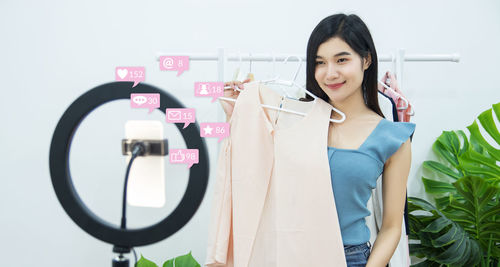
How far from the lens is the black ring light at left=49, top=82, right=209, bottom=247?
468 mm

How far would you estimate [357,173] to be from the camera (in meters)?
0.90

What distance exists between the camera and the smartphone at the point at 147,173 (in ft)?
1.61

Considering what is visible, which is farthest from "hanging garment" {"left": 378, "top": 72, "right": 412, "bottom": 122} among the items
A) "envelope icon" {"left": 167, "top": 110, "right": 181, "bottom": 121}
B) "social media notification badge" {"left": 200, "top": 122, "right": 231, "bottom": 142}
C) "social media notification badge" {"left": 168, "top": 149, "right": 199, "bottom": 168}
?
"envelope icon" {"left": 167, "top": 110, "right": 181, "bottom": 121}

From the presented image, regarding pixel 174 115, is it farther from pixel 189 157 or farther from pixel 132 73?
pixel 132 73

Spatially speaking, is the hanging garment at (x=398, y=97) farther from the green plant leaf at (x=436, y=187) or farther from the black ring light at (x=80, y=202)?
the black ring light at (x=80, y=202)

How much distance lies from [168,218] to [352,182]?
55 cm

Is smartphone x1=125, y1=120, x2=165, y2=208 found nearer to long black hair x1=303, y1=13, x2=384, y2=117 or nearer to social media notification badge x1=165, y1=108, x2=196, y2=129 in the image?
social media notification badge x1=165, y1=108, x2=196, y2=129

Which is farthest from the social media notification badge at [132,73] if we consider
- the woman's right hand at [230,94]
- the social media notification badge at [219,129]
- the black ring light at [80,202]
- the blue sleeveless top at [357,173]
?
the blue sleeveless top at [357,173]

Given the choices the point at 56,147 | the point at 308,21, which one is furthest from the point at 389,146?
the point at 308,21

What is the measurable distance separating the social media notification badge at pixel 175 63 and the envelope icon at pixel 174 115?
0.56 metres

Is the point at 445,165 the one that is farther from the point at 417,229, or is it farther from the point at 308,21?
the point at 308,21

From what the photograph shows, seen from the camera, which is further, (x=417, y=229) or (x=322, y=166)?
(x=417, y=229)

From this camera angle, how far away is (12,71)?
5.70ft

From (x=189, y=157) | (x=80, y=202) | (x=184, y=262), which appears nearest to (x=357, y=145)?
(x=189, y=157)
